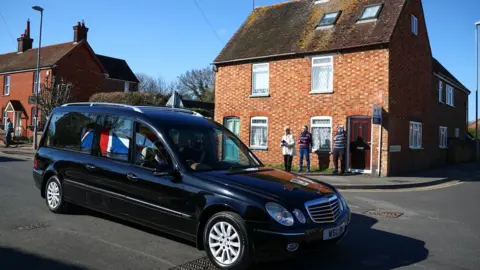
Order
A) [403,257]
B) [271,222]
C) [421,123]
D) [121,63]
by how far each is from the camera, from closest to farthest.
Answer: [271,222] < [403,257] < [421,123] < [121,63]

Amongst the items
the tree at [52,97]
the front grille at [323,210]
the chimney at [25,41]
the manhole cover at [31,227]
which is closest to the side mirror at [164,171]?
the front grille at [323,210]

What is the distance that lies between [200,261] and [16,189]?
21.6 feet

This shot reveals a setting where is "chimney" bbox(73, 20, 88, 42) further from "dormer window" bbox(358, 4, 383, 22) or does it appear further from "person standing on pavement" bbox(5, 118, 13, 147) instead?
"dormer window" bbox(358, 4, 383, 22)

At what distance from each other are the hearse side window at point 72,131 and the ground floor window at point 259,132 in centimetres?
1195

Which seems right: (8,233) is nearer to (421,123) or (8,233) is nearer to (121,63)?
(421,123)

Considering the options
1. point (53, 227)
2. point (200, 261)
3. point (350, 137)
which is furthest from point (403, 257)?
point (350, 137)

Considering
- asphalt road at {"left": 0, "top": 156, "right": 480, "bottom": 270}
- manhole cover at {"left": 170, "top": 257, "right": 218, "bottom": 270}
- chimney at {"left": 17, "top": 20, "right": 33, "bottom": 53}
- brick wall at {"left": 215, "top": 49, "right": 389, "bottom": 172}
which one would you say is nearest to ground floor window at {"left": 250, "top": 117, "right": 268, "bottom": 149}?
brick wall at {"left": 215, "top": 49, "right": 389, "bottom": 172}

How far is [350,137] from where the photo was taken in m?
16.2

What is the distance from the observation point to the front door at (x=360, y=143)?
51.6ft

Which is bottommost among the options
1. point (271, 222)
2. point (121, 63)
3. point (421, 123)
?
point (271, 222)

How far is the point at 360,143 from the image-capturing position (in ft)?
52.1

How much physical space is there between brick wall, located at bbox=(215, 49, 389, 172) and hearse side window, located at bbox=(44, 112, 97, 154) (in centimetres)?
1142

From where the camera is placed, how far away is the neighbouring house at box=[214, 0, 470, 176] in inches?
615

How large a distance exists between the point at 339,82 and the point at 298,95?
74.8 inches
